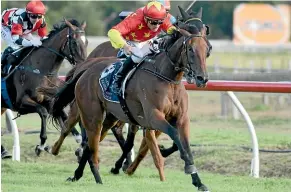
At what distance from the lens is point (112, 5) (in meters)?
46.2

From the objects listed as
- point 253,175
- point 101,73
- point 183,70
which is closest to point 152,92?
point 183,70

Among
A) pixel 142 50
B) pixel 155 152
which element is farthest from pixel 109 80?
Answer: pixel 155 152

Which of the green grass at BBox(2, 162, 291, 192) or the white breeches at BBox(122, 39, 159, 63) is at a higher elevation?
the white breeches at BBox(122, 39, 159, 63)

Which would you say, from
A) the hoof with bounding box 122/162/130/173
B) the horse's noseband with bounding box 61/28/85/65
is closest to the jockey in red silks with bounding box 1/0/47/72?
the horse's noseband with bounding box 61/28/85/65

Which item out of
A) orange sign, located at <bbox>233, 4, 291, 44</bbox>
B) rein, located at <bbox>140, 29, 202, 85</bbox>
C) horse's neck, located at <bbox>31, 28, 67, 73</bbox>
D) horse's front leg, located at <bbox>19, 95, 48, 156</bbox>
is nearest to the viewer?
rein, located at <bbox>140, 29, 202, 85</bbox>

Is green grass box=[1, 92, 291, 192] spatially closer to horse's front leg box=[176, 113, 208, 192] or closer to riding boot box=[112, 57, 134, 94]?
horse's front leg box=[176, 113, 208, 192]

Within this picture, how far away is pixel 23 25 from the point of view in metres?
12.0

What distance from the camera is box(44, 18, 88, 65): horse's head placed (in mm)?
11484

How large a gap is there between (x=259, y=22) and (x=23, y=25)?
32.6 m

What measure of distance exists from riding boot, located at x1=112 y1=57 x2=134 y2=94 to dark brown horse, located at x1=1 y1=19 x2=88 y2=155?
2.52 metres

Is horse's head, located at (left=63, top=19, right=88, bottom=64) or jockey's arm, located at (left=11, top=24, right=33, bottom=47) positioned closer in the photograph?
horse's head, located at (left=63, top=19, right=88, bottom=64)

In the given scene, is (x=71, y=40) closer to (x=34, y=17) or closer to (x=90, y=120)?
(x=34, y=17)

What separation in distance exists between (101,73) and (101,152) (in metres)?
2.56

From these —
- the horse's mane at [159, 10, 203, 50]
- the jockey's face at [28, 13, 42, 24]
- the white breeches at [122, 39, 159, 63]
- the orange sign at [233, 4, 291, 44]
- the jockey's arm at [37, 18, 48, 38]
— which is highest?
the horse's mane at [159, 10, 203, 50]
